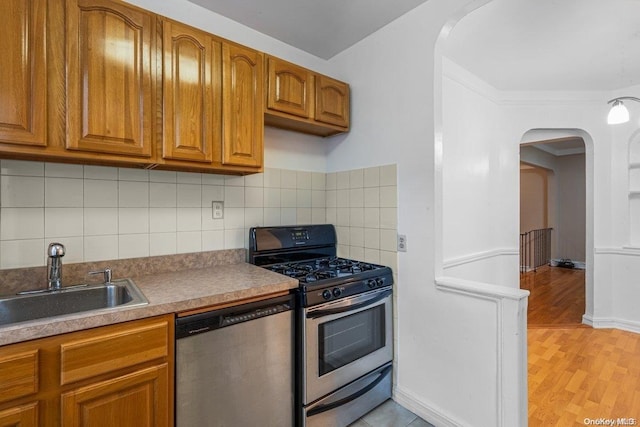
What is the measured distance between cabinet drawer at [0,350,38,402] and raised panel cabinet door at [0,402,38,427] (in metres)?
0.04

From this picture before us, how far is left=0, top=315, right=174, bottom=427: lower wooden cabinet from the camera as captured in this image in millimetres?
993

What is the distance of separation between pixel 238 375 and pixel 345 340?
66 cm

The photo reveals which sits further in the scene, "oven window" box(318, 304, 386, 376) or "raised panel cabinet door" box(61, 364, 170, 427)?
"oven window" box(318, 304, 386, 376)

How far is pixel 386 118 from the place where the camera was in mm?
2139

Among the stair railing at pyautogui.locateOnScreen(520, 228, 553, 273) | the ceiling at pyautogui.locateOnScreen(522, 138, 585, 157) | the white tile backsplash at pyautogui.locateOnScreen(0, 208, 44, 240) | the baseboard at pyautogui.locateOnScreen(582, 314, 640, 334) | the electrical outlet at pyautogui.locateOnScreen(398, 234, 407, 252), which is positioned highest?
the ceiling at pyautogui.locateOnScreen(522, 138, 585, 157)

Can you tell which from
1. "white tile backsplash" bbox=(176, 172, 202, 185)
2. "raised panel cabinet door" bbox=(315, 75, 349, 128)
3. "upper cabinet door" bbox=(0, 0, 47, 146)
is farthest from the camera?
"raised panel cabinet door" bbox=(315, 75, 349, 128)

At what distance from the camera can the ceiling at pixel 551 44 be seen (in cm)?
193

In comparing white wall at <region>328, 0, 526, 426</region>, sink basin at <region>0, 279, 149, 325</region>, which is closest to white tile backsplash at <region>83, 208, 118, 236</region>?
sink basin at <region>0, 279, 149, 325</region>

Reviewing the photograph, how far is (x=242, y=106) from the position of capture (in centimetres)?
182

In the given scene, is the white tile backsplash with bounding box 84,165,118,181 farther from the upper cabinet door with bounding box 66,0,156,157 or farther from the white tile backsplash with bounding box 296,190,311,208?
the white tile backsplash with bounding box 296,190,311,208

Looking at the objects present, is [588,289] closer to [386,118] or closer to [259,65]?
[386,118]

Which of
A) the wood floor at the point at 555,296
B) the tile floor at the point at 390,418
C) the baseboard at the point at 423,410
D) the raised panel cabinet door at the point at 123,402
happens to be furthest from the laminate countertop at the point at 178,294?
the wood floor at the point at 555,296

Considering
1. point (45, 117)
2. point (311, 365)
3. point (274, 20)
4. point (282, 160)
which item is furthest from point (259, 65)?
point (311, 365)

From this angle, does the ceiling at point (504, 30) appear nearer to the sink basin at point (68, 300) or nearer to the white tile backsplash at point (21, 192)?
the white tile backsplash at point (21, 192)
